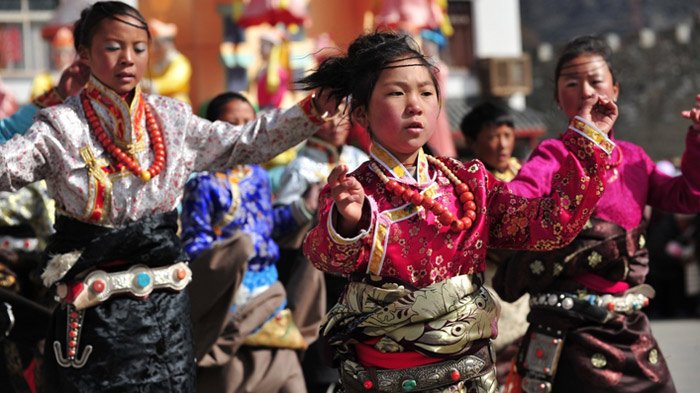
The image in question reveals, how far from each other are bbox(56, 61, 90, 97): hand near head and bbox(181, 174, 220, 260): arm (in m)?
1.07

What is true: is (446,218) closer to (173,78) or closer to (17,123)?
(17,123)

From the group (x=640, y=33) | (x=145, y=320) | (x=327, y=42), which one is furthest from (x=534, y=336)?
(x=640, y=33)

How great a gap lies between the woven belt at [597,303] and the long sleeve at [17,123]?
1.99 meters

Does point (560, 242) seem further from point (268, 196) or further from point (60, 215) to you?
point (268, 196)

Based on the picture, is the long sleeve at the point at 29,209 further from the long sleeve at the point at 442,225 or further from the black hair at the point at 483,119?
the long sleeve at the point at 442,225

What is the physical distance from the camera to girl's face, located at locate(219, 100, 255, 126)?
5.89m

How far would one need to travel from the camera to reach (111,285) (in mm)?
4129

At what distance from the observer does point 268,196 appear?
19.3 feet

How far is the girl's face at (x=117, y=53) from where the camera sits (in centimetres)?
424

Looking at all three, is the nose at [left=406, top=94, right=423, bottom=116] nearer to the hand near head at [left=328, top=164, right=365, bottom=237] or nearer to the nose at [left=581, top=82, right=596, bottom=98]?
the hand near head at [left=328, top=164, right=365, bottom=237]

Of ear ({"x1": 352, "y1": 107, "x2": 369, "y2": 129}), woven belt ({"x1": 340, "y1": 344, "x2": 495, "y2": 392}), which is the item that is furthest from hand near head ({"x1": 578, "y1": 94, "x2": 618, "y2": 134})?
woven belt ({"x1": 340, "y1": 344, "x2": 495, "y2": 392})

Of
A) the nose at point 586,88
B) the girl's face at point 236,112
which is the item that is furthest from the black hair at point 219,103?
the nose at point 586,88

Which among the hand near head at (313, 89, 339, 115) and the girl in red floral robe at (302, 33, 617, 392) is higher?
the hand near head at (313, 89, 339, 115)

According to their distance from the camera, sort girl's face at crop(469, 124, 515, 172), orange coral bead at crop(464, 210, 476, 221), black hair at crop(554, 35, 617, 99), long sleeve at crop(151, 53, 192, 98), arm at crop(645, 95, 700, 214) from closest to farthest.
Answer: orange coral bead at crop(464, 210, 476, 221)
arm at crop(645, 95, 700, 214)
black hair at crop(554, 35, 617, 99)
girl's face at crop(469, 124, 515, 172)
long sleeve at crop(151, 53, 192, 98)
